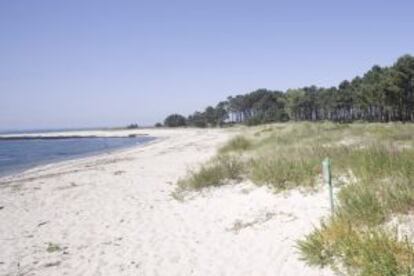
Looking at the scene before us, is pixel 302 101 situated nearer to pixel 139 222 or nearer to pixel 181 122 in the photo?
pixel 181 122

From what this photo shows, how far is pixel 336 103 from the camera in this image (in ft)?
252

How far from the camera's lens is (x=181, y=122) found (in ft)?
429

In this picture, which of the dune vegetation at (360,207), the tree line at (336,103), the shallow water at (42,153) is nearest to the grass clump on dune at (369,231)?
the dune vegetation at (360,207)

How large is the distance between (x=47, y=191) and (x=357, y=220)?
1173 centimetres

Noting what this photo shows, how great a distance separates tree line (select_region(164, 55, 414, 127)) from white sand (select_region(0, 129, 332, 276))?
45.5 metres

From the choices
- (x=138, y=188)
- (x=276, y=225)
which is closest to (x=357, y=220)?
(x=276, y=225)

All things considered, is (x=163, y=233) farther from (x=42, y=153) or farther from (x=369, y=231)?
(x=42, y=153)

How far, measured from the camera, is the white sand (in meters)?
5.94

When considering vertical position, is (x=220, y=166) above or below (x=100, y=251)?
above

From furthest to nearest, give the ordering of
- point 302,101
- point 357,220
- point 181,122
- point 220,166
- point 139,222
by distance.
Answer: point 181,122 → point 302,101 → point 220,166 → point 139,222 → point 357,220

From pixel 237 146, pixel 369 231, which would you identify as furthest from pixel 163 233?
pixel 237 146

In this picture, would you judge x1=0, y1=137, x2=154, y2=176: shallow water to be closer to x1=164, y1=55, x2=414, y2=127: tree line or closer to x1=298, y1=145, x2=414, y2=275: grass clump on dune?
x1=298, y1=145, x2=414, y2=275: grass clump on dune

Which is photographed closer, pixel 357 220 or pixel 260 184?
pixel 357 220

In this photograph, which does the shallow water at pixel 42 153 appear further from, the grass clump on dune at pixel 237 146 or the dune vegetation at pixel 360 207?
the dune vegetation at pixel 360 207
